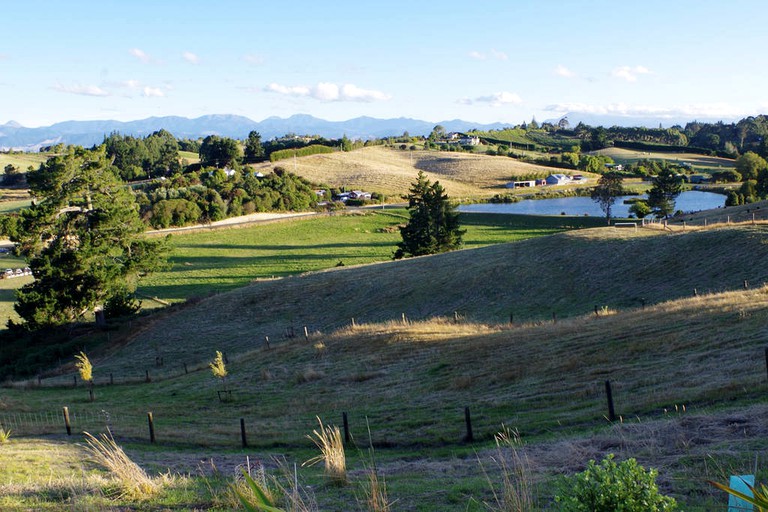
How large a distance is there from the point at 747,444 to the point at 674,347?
8.57 m

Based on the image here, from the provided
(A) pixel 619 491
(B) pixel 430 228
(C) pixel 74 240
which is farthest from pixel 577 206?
(A) pixel 619 491

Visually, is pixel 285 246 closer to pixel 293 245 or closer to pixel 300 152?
pixel 293 245

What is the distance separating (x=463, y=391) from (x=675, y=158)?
160 metres

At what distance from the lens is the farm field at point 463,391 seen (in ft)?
30.3

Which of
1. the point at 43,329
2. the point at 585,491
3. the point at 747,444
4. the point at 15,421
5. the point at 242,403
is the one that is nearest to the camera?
the point at 585,491

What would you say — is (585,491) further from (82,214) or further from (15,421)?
(82,214)

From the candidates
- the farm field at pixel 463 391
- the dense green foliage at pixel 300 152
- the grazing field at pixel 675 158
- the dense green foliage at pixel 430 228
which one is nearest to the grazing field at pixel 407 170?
the dense green foliage at pixel 300 152

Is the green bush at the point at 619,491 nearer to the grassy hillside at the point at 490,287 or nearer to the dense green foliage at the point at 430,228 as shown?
the grassy hillside at the point at 490,287

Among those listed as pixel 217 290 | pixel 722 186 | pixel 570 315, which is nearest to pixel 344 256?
pixel 217 290

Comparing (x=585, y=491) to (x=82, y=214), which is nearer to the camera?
(x=585, y=491)

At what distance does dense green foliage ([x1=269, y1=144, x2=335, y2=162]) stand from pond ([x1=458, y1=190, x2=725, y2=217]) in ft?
187

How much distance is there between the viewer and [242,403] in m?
21.8

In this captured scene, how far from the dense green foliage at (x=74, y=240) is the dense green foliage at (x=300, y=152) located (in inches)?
4333

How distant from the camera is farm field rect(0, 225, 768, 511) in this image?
9242 mm
